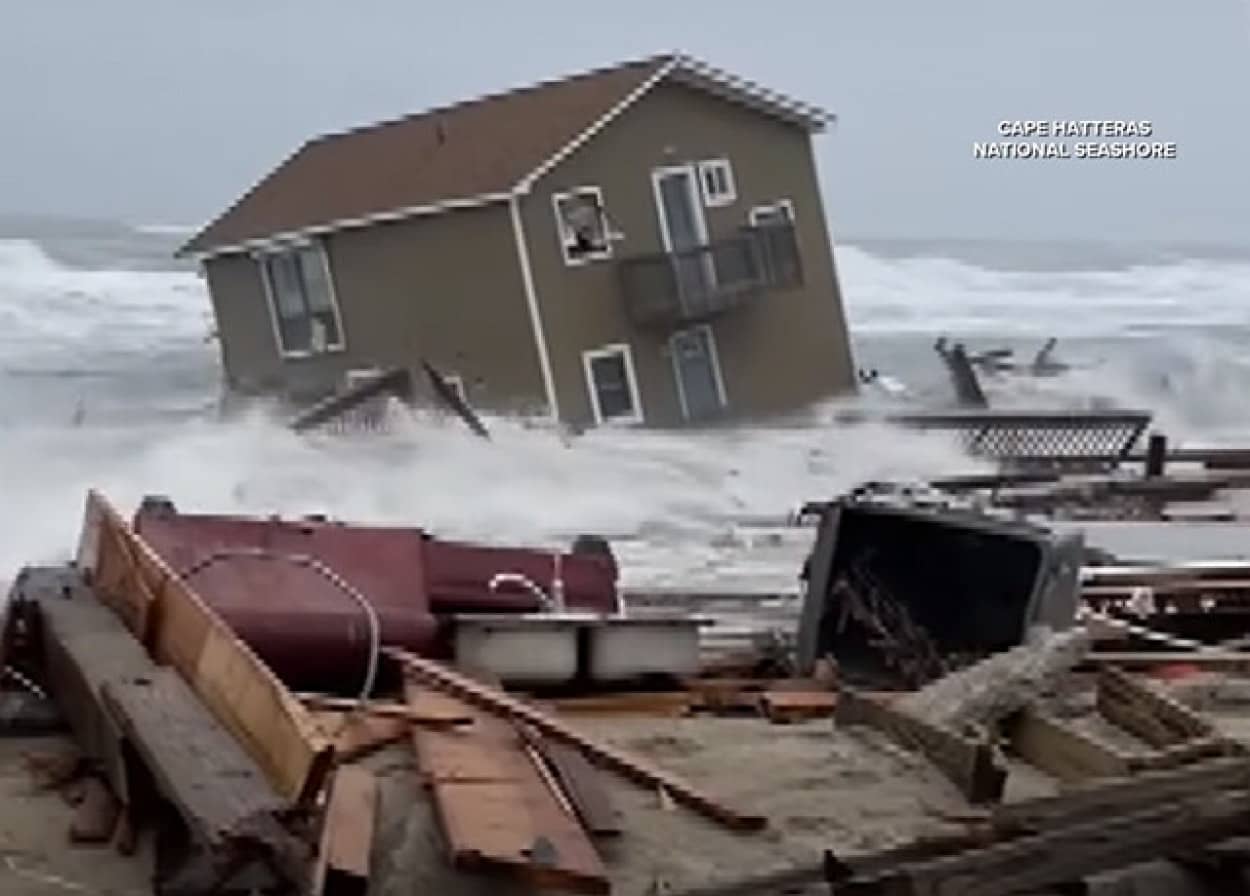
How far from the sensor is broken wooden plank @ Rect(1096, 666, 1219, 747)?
247 inches

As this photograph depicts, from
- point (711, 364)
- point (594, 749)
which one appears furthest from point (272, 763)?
point (711, 364)

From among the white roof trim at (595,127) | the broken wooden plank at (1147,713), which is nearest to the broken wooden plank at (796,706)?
the broken wooden plank at (1147,713)

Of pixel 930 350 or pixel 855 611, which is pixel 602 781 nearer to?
pixel 855 611

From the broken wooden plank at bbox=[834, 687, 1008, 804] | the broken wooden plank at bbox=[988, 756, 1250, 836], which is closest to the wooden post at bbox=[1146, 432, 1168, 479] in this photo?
the broken wooden plank at bbox=[834, 687, 1008, 804]

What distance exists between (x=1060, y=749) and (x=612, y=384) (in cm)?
2353

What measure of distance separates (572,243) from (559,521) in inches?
401

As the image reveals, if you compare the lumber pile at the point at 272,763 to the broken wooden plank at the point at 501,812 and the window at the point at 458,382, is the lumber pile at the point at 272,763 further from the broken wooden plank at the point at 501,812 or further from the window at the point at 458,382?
the window at the point at 458,382

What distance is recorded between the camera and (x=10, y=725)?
646cm

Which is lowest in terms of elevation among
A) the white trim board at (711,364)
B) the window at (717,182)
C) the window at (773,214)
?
the white trim board at (711,364)

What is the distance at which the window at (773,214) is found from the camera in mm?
31781

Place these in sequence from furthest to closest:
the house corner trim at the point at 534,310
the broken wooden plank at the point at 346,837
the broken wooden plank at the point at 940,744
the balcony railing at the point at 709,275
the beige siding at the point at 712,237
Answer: the balcony railing at the point at 709,275, the beige siding at the point at 712,237, the house corner trim at the point at 534,310, the broken wooden plank at the point at 940,744, the broken wooden plank at the point at 346,837

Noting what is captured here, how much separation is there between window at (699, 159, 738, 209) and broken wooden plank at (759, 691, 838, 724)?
23.9 metres

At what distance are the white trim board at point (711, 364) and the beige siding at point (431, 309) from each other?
2728 millimetres

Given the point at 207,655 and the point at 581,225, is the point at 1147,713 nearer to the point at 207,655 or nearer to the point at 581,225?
the point at 207,655
